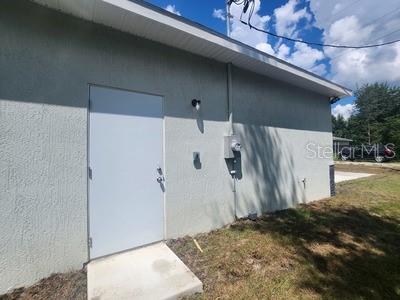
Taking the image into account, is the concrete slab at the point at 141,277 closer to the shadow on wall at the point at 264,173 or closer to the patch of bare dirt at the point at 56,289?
the patch of bare dirt at the point at 56,289

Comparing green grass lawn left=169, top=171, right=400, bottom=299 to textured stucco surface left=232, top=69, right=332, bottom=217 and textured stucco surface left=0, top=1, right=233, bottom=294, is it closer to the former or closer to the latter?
textured stucco surface left=232, top=69, right=332, bottom=217

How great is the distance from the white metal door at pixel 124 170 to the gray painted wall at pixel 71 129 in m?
0.14

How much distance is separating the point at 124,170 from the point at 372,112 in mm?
46379

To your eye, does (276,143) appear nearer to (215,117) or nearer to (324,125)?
(215,117)

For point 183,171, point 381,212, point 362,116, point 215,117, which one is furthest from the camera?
point 362,116

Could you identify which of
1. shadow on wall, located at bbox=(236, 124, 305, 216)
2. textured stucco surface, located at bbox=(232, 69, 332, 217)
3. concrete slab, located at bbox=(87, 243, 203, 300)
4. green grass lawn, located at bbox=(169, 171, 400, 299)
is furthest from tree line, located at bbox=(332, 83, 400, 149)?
concrete slab, located at bbox=(87, 243, 203, 300)

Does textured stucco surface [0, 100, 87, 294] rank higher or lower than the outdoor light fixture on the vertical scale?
lower

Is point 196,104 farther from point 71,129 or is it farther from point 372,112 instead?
point 372,112

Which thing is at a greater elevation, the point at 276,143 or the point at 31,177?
the point at 276,143

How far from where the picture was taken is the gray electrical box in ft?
15.9

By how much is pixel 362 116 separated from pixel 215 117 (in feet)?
149

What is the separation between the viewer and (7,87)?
2785mm

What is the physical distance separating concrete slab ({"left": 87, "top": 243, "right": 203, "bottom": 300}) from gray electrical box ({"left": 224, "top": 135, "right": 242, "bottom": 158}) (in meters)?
2.16

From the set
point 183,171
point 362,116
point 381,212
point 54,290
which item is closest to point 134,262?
point 54,290
